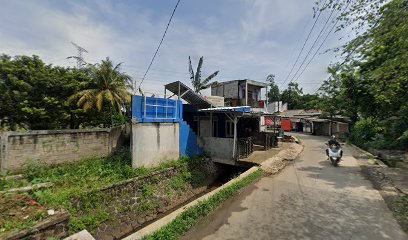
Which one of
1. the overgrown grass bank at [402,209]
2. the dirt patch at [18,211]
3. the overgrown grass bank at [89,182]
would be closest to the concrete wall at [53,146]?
the overgrown grass bank at [89,182]

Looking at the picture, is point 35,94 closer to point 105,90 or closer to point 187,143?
point 105,90

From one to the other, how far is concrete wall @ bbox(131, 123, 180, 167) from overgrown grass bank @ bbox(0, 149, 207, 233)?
0.47 meters

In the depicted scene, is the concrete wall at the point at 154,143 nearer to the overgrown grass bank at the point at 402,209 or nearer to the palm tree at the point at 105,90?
the palm tree at the point at 105,90


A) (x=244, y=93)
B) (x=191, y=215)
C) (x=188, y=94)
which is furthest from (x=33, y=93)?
(x=244, y=93)

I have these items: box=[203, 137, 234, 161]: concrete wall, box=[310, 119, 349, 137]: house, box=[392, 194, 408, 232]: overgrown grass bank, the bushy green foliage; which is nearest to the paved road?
box=[392, 194, 408, 232]: overgrown grass bank

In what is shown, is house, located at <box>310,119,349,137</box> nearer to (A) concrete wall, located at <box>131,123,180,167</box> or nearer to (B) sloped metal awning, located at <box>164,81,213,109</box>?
(B) sloped metal awning, located at <box>164,81,213,109</box>

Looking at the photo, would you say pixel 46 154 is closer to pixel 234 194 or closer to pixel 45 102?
pixel 45 102

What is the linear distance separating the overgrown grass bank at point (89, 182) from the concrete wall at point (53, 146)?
454 millimetres

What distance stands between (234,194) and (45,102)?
1216 centimetres

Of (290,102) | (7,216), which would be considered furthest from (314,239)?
(290,102)

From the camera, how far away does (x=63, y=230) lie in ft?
18.1

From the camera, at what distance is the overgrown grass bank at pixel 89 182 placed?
22.1 ft

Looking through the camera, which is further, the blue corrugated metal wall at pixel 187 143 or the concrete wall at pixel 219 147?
the blue corrugated metal wall at pixel 187 143

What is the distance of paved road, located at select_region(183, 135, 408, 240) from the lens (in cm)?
484
